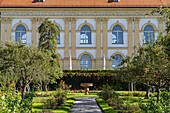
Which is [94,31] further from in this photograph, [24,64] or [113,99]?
[113,99]

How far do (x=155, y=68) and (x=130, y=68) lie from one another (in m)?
2.90

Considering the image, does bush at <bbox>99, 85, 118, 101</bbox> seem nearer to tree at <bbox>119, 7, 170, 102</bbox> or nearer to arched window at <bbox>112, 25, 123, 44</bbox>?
tree at <bbox>119, 7, 170, 102</bbox>

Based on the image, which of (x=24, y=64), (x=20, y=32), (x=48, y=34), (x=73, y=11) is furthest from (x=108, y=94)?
(x=20, y=32)

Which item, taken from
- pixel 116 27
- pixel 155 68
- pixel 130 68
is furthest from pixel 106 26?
pixel 155 68

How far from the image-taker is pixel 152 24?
4206cm

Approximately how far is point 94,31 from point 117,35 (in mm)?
3228

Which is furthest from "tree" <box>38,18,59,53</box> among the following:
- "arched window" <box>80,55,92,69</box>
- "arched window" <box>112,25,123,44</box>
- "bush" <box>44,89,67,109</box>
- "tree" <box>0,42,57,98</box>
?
"bush" <box>44,89,67,109</box>

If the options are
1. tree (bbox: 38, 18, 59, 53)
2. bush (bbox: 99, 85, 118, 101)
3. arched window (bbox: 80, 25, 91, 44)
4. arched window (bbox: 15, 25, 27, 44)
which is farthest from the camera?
arched window (bbox: 80, 25, 91, 44)

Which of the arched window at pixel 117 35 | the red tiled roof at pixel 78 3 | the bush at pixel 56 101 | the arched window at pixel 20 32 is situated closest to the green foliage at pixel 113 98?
the bush at pixel 56 101

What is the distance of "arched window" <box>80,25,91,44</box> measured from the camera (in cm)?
4194

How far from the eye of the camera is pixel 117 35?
42.0 meters

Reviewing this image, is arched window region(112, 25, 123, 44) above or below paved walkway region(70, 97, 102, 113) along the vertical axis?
above

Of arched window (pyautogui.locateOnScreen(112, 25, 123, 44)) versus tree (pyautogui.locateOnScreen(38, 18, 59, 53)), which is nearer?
tree (pyautogui.locateOnScreen(38, 18, 59, 53))

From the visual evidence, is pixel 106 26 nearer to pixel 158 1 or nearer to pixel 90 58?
pixel 90 58
